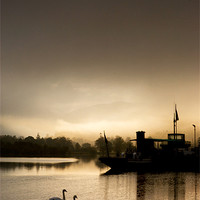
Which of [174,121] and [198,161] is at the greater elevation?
[174,121]

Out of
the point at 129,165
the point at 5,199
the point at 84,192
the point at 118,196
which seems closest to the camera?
the point at 5,199

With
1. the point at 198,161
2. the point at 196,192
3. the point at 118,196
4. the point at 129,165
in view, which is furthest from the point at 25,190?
the point at 198,161

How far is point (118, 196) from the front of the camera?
34.8 meters

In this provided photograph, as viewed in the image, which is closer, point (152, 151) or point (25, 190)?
point (25, 190)

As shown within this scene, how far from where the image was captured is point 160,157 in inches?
2943

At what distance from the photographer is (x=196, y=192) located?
37.9 m

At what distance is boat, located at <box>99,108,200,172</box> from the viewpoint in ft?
238

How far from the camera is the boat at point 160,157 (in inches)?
2857

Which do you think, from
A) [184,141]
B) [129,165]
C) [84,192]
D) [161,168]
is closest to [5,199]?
[84,192]

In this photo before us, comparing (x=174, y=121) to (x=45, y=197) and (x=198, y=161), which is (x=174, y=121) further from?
(x=45, y=197)

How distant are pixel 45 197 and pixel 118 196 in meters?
8.21

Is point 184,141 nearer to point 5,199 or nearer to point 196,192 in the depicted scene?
point 196,192

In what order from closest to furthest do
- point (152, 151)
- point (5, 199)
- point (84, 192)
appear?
point (5, 199) → point (84, 192) → point (152, 151)

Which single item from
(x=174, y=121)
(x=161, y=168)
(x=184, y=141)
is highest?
(x=174, y=121)
